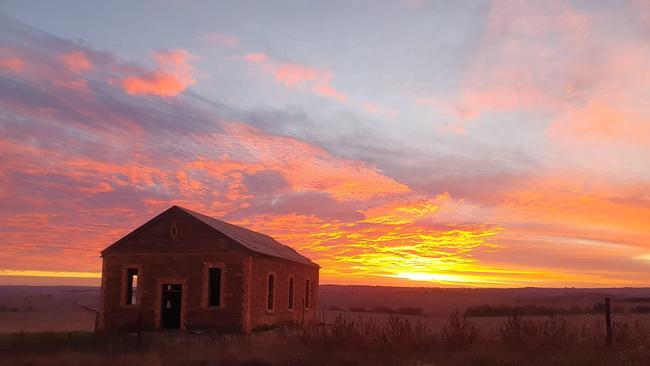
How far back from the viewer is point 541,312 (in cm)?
5241

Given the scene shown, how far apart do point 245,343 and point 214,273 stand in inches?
401

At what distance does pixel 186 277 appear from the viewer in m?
27.3

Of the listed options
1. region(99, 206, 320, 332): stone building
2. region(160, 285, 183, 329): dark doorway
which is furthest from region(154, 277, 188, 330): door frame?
region(160, 285, 183, 329): dark doorway

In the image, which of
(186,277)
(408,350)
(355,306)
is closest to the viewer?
(408,350)

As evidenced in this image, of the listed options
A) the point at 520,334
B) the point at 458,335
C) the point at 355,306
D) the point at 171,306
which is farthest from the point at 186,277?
the point at 355,306

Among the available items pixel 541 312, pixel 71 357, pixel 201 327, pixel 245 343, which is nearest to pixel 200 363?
pixel 245 343

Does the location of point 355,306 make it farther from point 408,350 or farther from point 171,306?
point 408,350

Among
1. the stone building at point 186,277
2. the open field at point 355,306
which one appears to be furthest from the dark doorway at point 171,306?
the open field at point 355,306

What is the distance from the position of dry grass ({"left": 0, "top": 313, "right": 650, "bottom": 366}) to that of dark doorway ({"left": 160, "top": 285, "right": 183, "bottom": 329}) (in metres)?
8.03

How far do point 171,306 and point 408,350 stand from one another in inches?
676

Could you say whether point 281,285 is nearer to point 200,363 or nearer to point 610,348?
point 200,363

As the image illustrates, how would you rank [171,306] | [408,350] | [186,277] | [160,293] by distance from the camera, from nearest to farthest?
[408,350] < [186,277] < [160,293] < [171,306]

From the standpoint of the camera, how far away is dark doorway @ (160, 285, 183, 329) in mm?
28016

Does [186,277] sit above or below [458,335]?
above
